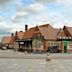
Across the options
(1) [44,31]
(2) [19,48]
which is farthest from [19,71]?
(2) [19,48]

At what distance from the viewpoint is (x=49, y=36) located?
317 feet

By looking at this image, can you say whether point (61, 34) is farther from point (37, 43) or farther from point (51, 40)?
point (37, 43)

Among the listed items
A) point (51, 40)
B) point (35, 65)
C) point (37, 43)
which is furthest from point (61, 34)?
point (35, 65)

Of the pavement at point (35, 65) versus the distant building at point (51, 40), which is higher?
the distant building at point (51, 40)

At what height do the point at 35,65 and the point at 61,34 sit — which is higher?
the point at 61,34

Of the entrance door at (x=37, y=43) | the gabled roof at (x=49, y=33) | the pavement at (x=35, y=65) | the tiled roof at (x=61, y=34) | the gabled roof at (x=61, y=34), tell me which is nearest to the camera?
the pavement at (x=35, y=65)

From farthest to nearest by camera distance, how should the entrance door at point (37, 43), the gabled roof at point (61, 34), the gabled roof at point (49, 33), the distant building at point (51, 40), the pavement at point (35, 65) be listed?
the gabled roof at point (49, 33)
the gabled roof at point (61, 34)
the entrance door at point (37, 43)
the distant building at point (51, 40)
the pavement at point (35, 65)

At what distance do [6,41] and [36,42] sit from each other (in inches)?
3380

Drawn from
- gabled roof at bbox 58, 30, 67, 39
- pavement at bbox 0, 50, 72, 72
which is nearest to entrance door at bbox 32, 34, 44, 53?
gabled roof at bbox 58, 30, 67, 39

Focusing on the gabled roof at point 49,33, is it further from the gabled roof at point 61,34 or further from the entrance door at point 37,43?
the entrance door at point 37,43

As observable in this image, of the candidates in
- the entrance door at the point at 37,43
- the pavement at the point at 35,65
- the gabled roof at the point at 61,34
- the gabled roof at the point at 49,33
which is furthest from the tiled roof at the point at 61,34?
the pavement at the point at 35,65

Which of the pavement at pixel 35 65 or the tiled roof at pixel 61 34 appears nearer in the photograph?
the pavement at pixel 35 65

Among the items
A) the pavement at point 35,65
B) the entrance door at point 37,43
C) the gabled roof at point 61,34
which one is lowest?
the pavement at point 35,65

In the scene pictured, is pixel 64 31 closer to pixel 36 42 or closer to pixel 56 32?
pixel 56 32
